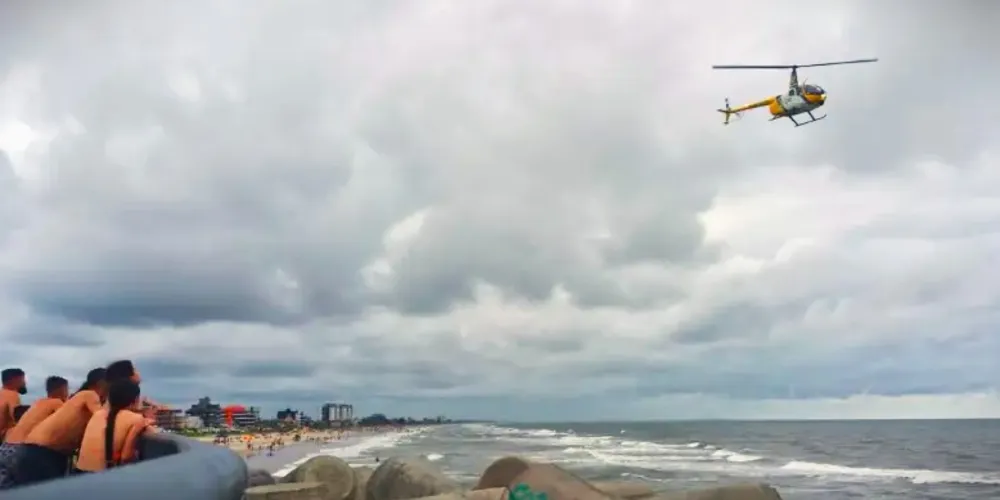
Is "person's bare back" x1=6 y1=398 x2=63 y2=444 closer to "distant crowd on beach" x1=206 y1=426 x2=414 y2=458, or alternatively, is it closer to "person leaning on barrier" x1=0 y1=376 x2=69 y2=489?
"person leaning on barrier" x1=0 y1=376 x2=69 y2=489

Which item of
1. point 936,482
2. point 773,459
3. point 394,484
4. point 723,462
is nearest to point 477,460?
point 723,462

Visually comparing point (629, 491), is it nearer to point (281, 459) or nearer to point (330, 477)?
point (330, 477)

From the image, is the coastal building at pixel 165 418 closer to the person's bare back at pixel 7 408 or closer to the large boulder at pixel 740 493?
the person's bare back at pixel 7 408

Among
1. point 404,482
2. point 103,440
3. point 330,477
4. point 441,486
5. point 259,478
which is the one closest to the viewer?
point 103,440

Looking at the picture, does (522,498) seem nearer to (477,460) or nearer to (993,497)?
(993,497)

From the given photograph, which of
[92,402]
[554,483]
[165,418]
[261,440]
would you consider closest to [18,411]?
[92,402]

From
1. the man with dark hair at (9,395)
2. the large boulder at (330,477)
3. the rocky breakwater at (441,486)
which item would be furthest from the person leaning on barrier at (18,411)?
the large boulder at (330,477)

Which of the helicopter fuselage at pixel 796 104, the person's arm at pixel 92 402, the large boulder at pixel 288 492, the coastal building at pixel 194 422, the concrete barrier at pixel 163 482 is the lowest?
the coastal building at pixel 194 422
